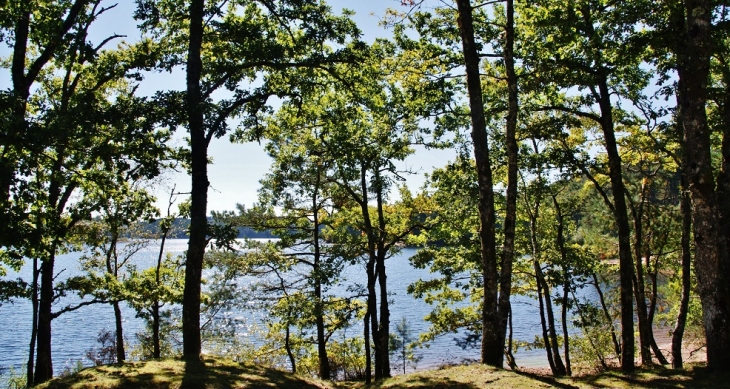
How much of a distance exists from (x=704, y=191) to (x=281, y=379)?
28.4 feet

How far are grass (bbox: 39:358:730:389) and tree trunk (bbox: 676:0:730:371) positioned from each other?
40.1 inches

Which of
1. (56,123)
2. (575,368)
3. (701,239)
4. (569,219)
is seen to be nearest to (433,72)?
(701,239)

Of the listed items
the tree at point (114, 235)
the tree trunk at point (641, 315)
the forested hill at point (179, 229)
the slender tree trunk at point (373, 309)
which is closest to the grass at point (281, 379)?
the tree at point (114, 235)

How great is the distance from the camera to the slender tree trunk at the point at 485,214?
10289 mm

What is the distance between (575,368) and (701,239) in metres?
16.3

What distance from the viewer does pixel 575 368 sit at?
2234 centimetres

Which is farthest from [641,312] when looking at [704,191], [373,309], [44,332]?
[44,332]

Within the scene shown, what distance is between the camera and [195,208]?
36.9 ft

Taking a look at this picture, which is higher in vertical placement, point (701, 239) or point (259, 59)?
point (259, 59)

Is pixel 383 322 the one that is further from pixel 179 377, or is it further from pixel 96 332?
pixel 96 332

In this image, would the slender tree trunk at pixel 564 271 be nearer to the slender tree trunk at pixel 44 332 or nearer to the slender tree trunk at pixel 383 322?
the slender tree trunk at pixel 383 322

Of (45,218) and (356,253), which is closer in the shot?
(45,218)

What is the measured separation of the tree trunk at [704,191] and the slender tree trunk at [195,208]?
9694 millimetres

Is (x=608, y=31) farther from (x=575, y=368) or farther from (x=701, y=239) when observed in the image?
(x=575, y=368)
